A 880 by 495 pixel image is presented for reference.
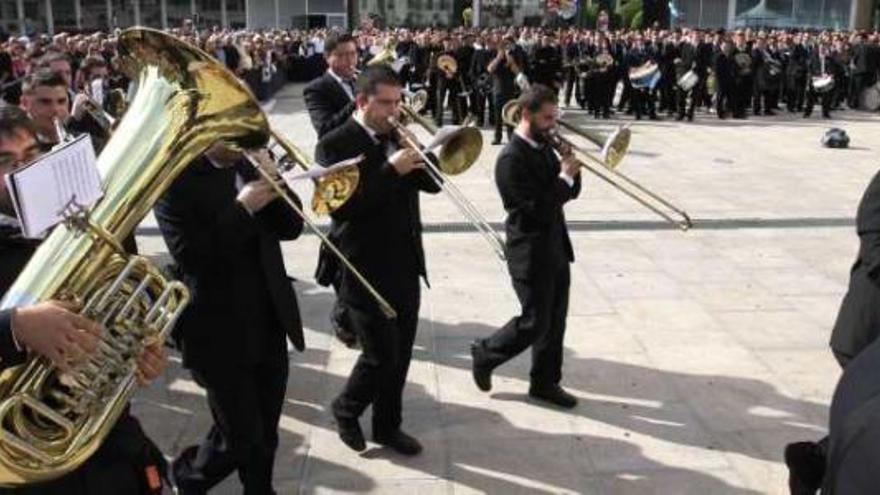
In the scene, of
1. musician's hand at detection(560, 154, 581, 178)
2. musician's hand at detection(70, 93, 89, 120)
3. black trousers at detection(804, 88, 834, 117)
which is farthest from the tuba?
black trousers at detection(804, 88, 834, 117)

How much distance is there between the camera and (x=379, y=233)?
4.57 metres

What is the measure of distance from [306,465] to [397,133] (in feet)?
6.02

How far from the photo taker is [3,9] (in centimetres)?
5206

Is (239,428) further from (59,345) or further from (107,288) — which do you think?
(59,345)

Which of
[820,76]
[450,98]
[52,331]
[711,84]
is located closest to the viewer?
[52,331]

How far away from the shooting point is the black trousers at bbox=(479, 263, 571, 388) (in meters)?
5.16

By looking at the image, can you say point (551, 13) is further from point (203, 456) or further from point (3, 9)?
point (203, 456)

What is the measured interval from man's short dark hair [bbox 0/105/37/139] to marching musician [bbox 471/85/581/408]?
114 inches

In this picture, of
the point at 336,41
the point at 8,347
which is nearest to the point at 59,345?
the point at 8,347

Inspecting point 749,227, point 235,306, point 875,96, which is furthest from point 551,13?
point 235,306

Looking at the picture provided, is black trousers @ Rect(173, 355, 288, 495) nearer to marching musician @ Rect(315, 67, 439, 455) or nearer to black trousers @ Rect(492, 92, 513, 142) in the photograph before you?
marching musician @ Rect(315, 67, 439, 455)

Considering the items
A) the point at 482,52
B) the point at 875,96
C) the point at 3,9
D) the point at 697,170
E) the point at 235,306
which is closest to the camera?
the point at 235,306

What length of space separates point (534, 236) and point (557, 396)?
40.6 inches

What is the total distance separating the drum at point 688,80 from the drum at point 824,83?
273 centimetres
